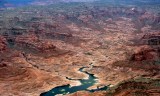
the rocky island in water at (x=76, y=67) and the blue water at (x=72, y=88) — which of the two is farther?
the blue water at (x=72, y=88)

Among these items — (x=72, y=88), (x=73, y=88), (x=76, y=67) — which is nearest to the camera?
(x=73, y=88)

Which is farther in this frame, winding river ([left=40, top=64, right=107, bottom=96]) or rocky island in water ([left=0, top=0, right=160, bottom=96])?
winding river ([left=40, top=64, right=107, bottom=96])

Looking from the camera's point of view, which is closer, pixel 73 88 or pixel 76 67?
pixel 73 88

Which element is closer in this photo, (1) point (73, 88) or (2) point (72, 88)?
(1) point (73, 88)

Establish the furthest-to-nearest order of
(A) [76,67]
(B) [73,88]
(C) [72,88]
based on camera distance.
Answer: (A) [76,67], (C) [72,88], (B) [73,88]

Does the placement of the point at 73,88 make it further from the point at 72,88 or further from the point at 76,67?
the point at 76,67

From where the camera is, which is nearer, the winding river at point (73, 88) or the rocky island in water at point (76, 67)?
the rocky island in water at point (76, 67)

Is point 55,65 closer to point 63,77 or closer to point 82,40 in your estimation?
point 63,77

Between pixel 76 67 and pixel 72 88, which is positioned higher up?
pixel 72 88

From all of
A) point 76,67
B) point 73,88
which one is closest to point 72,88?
point 73,88

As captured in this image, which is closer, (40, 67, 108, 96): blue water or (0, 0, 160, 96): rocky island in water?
(0, 0, 160, 96): rocky island in water

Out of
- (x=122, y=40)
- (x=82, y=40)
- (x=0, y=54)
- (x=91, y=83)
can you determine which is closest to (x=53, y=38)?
(x=82, y=40)
